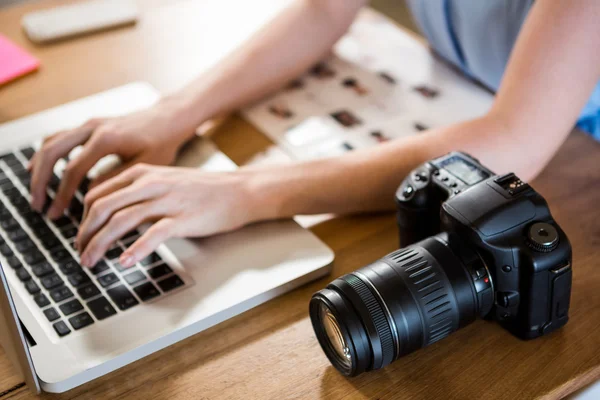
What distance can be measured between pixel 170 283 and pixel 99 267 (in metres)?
0.08

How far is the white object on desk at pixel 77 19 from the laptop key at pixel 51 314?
0.55m

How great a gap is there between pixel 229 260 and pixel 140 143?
8.8 inches

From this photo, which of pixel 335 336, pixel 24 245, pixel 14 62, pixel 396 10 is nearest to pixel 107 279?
pixel 24 245

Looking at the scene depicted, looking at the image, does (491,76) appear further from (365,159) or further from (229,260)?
(229,260)

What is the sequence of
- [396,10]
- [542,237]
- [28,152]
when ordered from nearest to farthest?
1. [542,237]
2. [28,152]
3. [396,10]

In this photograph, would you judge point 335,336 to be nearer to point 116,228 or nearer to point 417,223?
point 417,223

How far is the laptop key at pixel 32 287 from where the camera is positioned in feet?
2.31

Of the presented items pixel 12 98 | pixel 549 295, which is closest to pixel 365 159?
pixel 549 295

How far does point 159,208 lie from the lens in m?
0.75

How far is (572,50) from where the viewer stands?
75 cm

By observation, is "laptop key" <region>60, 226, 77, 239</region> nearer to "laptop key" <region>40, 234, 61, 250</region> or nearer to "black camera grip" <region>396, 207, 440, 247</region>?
"laptop key" <region>40, 234, 61, 250</region>

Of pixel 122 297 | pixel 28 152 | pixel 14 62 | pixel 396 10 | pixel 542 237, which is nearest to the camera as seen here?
pixel 542 237

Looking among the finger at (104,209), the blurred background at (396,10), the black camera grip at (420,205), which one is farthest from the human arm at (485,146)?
the blurred background at (396,10)

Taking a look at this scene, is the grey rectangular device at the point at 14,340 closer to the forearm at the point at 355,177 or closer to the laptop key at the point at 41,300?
the laptop key at the point at 41,300
